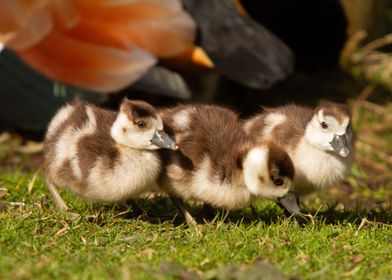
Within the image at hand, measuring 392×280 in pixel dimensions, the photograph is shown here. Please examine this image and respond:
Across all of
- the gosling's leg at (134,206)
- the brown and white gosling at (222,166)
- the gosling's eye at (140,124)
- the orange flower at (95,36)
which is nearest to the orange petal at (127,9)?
the orange flower at (95,36)

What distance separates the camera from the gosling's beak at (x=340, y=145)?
4.38m

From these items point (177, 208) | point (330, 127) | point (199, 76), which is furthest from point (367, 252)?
point (199, 76)

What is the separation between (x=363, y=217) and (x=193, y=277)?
5.53 ft

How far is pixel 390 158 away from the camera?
7629 mm

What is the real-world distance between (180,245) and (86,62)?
314 centimetres

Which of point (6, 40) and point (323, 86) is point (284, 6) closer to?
point (323, 86)

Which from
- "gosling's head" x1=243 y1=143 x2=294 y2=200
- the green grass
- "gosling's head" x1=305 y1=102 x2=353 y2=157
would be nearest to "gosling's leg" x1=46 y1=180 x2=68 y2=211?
the green grass

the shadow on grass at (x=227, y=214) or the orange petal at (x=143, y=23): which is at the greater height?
the orange petal at (x=143, y=23)

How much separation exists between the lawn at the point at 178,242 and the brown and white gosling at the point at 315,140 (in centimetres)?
21

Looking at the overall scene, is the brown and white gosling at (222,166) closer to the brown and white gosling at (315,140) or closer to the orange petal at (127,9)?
the brown and white gosling at (315,140)

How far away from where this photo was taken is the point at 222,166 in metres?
4.31

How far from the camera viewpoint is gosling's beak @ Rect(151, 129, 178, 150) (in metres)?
4.20

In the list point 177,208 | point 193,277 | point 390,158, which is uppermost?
point 193,277

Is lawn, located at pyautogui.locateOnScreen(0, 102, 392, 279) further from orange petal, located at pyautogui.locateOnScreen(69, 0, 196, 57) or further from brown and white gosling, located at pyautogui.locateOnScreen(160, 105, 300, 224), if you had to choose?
orange petal, located at pyautogui.locateOnScreen(69, 0, 196, 57)
